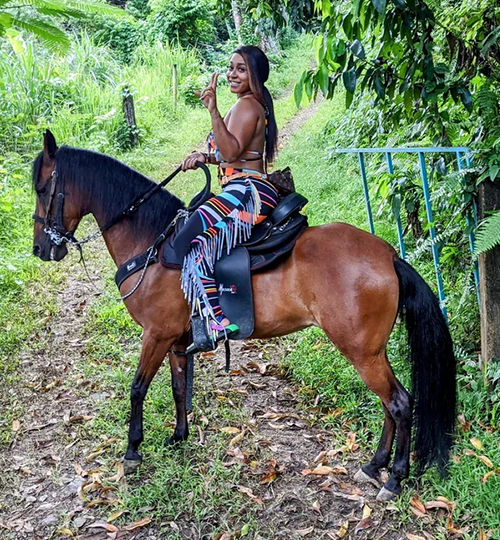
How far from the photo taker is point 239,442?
4039 mm

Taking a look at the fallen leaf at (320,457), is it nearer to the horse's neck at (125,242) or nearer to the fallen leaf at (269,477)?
the fallen leaf at (269,477)

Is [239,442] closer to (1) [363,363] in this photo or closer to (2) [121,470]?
(2) [121,470]

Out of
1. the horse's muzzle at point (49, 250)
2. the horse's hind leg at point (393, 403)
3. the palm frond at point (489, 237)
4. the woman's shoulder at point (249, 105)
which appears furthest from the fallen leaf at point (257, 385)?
the woman's shoulder at point (249, 105)

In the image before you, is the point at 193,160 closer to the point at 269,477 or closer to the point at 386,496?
Result: the point at 269,477

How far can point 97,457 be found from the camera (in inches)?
157

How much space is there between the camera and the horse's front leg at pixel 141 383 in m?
3.73

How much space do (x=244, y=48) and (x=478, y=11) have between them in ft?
6.49

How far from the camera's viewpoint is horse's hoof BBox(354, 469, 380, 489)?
3.52 m

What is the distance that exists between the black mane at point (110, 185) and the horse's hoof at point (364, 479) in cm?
213

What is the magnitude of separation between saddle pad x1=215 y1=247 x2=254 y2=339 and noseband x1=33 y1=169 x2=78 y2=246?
1189 millimetres

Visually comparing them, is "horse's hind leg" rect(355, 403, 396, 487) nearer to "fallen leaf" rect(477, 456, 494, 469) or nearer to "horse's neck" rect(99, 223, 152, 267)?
"fallen leaf" rect(477, 456, 494, 469)

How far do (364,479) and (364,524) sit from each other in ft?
1.32

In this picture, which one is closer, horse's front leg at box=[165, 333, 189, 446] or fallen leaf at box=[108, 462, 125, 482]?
fallen leaf at box=[108, 462, 125, 482]

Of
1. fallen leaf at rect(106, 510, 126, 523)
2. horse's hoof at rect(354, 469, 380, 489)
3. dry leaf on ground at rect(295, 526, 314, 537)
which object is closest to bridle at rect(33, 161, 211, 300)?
fallen leaf at rect(106, 510, 126, 523)
